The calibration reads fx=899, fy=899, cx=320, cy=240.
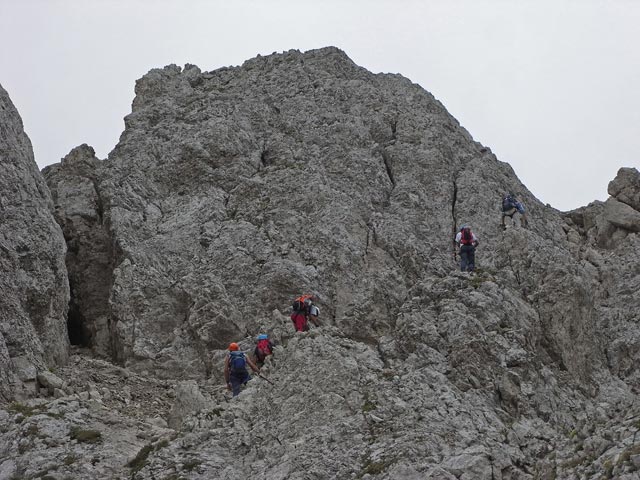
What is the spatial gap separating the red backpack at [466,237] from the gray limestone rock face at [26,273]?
56.2ft

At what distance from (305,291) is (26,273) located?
11838 millimetres

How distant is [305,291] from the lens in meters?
39.8

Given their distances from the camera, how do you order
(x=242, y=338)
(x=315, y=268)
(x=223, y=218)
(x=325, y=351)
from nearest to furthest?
(x=325, y=351) < (x=242, y=338) < (x=315, y=268) < (x=223, y=218)

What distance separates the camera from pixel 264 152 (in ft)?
161

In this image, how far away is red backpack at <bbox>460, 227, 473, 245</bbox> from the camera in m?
37.7

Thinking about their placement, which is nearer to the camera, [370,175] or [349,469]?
[349,469]

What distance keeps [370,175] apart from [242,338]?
43.4 feet

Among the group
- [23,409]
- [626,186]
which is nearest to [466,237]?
[23,409]

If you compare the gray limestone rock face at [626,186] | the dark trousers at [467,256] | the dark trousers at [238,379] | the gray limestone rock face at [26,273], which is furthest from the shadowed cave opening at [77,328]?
the gray limestone rock face at [626,186]

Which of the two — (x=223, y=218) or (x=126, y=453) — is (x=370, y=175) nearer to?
(x=223, y=218)

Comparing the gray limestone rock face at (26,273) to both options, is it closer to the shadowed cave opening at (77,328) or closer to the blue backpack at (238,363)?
the shadowed cave opening at (77,328)

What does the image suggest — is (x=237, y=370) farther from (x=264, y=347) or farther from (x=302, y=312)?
(x=302, y=312)

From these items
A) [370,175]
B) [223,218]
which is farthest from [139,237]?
[370,175]

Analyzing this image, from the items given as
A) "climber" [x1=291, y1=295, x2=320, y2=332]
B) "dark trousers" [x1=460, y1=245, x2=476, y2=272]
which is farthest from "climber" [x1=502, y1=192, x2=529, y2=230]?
"climber" [x1=291, y1=295, x2=320, y2=332]
